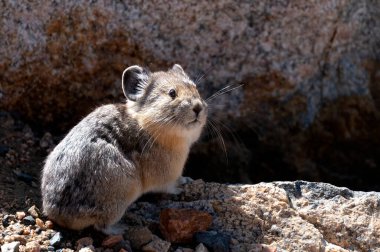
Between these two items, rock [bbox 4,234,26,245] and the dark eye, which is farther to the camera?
the dark eye

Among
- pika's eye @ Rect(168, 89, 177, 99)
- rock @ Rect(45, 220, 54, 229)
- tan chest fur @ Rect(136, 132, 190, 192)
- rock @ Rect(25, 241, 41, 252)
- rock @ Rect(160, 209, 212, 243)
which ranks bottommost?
rock @ Rect(25, 241, 41, 252)

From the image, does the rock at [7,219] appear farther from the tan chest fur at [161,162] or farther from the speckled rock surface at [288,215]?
the tan chest fur at [161,162]

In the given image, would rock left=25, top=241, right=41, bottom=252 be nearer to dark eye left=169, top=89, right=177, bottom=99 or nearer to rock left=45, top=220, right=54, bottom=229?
rock left=45, top=220, right=54, bottom=229

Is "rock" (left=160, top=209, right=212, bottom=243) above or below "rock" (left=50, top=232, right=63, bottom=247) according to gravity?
above

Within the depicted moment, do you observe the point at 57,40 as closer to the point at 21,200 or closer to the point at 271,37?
the point at 21,200

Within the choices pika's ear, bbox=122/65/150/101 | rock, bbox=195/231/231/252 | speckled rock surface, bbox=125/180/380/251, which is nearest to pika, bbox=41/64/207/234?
pika's ear, bbox=122/65/150/101

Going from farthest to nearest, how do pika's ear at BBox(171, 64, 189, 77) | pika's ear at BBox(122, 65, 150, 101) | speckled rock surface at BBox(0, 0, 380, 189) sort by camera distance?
speckled rock surface at BBox(0, 0, 380, 189), pika's ear at BBox(171, 64, 189, 77), pika's ear at BBox(122, 65, 150, 101)

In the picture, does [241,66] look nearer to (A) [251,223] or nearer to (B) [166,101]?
(B) [166,101]

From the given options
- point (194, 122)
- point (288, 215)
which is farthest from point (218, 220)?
point (194, 122)

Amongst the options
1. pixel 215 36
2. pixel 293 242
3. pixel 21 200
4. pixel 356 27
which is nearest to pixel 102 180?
pixel 21 200
